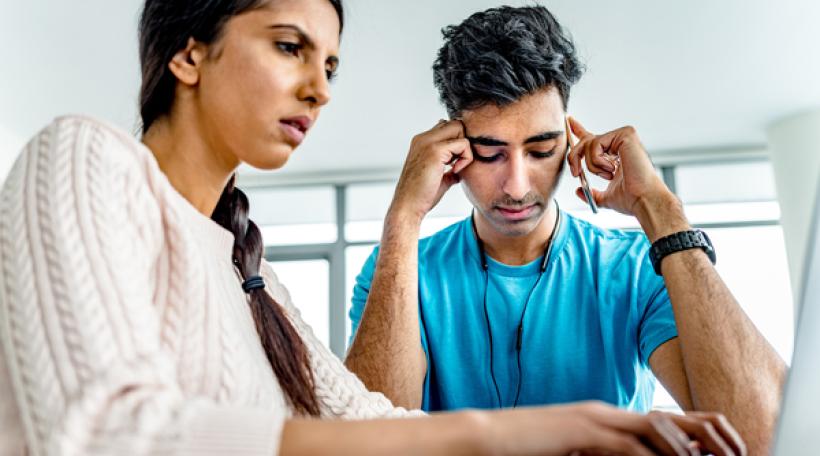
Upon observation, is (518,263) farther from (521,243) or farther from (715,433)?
(715,433)

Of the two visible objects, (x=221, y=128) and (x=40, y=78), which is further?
(x=40, y=78)

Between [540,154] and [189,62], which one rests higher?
[540,154]

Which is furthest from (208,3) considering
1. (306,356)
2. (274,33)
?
(306,356)

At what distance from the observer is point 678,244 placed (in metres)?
1.60

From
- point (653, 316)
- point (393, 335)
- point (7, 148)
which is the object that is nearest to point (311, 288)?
point (7, 148)

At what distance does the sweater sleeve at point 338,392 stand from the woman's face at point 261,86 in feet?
1.04

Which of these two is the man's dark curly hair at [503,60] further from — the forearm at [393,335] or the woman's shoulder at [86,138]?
the woman's shoulder at [86,138]

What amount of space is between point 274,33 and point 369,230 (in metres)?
5.77

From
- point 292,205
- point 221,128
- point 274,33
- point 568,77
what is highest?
point 292,205

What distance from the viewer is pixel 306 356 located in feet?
4.08

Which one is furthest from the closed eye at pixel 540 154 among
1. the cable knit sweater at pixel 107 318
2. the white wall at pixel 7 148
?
the white wall at pixel 7 148

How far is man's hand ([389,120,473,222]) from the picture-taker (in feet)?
6.19

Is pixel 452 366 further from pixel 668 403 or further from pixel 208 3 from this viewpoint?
pixel 668 403

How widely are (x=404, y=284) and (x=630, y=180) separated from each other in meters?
0.57
